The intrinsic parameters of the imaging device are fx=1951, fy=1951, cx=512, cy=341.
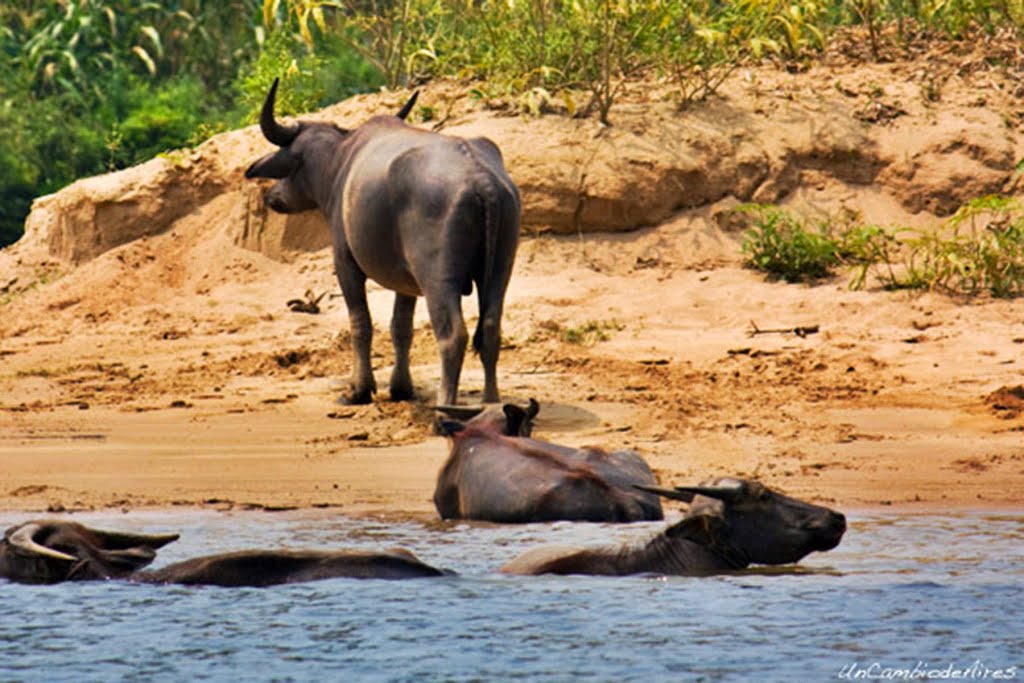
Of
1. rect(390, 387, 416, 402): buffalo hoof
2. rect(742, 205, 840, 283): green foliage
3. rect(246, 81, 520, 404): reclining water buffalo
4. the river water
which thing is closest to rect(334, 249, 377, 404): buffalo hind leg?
rect(246, 81, 520, 404): reclining water buffalo

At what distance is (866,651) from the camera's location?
6.51 m

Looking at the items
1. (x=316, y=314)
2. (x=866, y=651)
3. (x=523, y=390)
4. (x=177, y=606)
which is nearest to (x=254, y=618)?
(x=177, y=606)

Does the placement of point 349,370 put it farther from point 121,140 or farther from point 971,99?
point 121,140

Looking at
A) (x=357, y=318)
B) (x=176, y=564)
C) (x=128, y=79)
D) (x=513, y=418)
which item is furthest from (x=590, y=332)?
(x=128, y=79)

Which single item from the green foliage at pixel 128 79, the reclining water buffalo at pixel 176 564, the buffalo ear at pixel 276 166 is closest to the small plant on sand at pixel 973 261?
the buffalo ear at pixel 276 166

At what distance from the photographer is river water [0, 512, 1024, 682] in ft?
20.8

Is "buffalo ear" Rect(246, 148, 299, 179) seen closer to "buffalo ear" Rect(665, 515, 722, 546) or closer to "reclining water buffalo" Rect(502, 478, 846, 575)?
"reclining water buffalo" Rect(502, 478, 846, 575)

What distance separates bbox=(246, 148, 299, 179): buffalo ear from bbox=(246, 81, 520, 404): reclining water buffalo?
1.29ft

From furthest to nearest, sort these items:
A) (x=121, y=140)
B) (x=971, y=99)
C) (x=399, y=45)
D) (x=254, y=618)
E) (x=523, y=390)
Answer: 1. (x=121, y=140)
2. (x=399, y=45)
3. (x=971, y=99)
4. (x=523, y=390)
5. (x=254, y=618)

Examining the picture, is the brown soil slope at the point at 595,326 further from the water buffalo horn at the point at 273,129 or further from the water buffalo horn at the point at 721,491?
the water buffalo horn at the point at 721,491

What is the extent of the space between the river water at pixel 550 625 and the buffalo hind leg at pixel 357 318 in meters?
3.89

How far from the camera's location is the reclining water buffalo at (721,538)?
7293 mm

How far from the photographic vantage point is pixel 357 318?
1231 centimetres

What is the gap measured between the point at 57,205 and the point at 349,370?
472 centimetres
